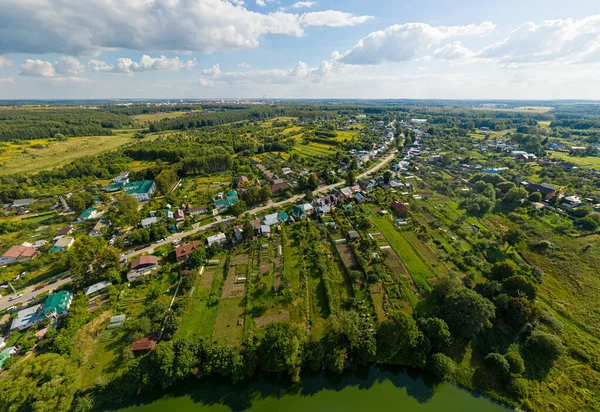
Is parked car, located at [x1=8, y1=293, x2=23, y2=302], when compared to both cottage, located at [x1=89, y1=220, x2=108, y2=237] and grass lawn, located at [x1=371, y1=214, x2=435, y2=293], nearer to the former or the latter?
cottage, located at [x1=89, y1=220, x2=108, y2=237]

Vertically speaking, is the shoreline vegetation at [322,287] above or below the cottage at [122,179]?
below

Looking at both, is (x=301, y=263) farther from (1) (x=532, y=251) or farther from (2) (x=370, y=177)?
(2) (x=370, y=177)

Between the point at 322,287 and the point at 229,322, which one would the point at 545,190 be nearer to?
the point at 322,287

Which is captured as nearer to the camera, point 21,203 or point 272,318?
point 272,318

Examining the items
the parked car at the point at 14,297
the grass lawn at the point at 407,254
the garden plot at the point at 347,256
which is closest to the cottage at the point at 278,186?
the grass lawn at the point at 407,254

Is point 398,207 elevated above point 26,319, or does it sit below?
above

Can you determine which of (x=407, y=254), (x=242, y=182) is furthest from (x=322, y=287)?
(x=242, y=182)

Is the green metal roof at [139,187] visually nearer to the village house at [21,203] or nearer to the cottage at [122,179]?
the cottage at [122,179]
